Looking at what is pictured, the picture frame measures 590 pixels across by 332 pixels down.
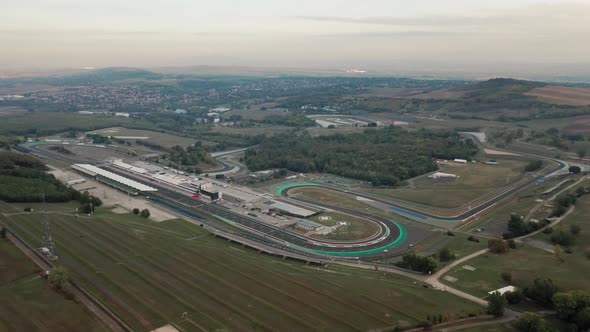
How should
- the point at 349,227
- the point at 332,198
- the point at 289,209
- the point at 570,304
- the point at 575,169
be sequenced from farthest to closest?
1. the point at 575,169
2. the point at 332,198
3. the point at 289,209
4. the point at 349,227
5. the point at 570,304

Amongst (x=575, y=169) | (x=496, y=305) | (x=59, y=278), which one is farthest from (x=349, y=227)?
(x=575, y=169)

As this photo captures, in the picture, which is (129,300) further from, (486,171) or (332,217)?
(486,171)

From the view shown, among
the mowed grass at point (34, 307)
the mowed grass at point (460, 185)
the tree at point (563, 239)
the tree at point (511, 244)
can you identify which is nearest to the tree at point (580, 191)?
the mowed grass at point (460, 185)

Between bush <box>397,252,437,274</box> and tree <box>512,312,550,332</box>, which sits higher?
tree <box>512,312,550,332</box>

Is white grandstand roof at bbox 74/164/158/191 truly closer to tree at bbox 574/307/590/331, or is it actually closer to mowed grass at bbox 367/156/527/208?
mowed grass at bbox 367/156/527/208

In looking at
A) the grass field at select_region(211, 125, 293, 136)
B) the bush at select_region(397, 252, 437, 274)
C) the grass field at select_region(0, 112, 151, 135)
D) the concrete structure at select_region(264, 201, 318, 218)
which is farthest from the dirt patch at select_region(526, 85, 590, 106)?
the grass field at select_region(0, 112, 151, 135)

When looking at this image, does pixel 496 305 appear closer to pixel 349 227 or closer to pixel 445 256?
pixel 445 256

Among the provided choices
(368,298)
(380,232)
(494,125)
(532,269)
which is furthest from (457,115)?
(368,298)
